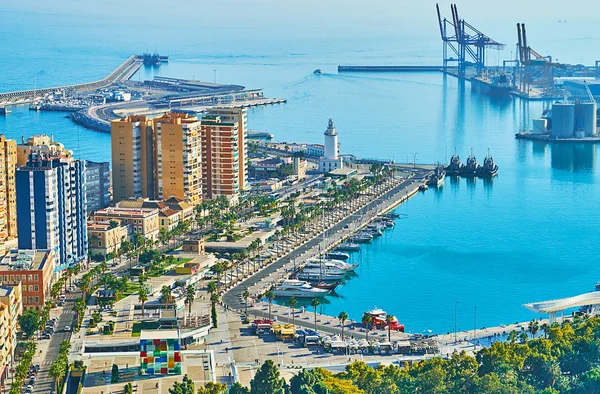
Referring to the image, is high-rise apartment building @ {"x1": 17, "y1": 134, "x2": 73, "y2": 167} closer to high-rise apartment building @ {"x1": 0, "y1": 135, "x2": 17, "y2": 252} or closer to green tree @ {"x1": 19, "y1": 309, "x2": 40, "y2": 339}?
high-rise apartment building @ {"x1": 0, "y1": 135, "x2": 17, "y2": 252}

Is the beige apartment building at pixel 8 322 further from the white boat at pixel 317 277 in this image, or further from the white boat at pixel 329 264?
the white boat at pixel 329 264

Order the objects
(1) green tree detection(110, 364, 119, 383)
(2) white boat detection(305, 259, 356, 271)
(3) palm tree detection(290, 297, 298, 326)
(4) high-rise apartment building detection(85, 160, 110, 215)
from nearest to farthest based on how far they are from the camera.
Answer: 1. (1) green tree detection(110, 364, 119, 383)
2. (3) palm tree detection(290, 297, 298, 326)
3. (2) white boat detection(305, 259, 356, 271)
4. (4) high-rise apartment building detection(85, 160, 110, 215)

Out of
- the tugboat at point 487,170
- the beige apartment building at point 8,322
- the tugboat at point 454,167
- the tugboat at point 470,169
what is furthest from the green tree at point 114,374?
the tugboat at point 487,170

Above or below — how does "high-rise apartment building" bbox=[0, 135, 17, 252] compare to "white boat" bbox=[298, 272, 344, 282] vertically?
above

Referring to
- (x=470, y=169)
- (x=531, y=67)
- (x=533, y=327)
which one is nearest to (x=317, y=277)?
(x=533, y=327)

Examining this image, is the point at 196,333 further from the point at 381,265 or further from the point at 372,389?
the point at 381,265

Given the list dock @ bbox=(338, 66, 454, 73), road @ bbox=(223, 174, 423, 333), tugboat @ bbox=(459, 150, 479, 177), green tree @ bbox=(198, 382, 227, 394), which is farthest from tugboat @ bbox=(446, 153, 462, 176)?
dock @ bbox=(338, 66, 454, 73)
